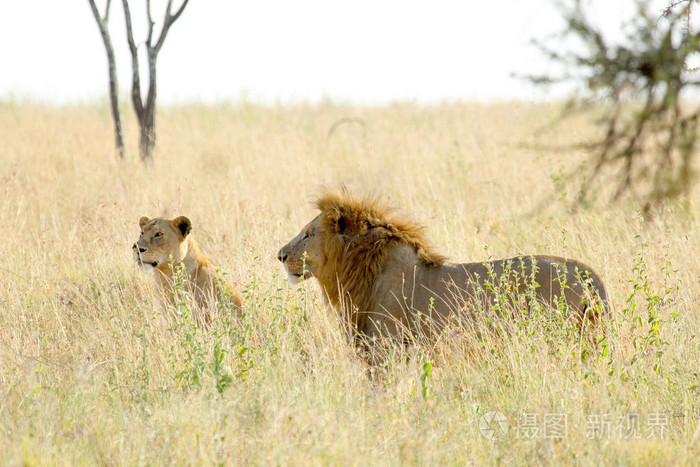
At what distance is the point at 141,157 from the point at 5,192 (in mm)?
3062

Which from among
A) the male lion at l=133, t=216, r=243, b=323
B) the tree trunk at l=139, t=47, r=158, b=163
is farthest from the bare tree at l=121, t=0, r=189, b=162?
the male lion at l=133, t=216, r=243, b=323

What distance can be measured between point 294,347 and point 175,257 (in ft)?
5.04

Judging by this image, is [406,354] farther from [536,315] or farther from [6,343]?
[6,343]

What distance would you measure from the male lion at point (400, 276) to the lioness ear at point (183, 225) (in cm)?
116

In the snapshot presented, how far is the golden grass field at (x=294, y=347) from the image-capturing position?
3697mm

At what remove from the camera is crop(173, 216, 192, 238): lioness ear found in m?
6.44

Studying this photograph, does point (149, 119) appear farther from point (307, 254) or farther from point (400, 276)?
point (400, 276)

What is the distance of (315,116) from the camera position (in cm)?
1925

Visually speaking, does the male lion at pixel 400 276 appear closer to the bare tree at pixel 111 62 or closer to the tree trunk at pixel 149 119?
the tree trunk at pixel 149 119

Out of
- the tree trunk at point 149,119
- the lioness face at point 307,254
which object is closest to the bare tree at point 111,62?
the tree trunk at point 149,119

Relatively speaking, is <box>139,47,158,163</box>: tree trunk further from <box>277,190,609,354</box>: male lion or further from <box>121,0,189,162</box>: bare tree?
<box>277,190,609,354</box>: male lion

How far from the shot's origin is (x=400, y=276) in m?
5.32

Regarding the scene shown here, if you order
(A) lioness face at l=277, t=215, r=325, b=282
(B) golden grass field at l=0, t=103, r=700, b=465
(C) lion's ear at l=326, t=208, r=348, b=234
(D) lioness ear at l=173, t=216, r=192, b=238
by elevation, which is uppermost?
(C) lion's ear at l=326, t=208, r=348, b=234

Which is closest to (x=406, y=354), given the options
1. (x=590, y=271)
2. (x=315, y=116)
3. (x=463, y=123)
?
(x=590, y=271)
